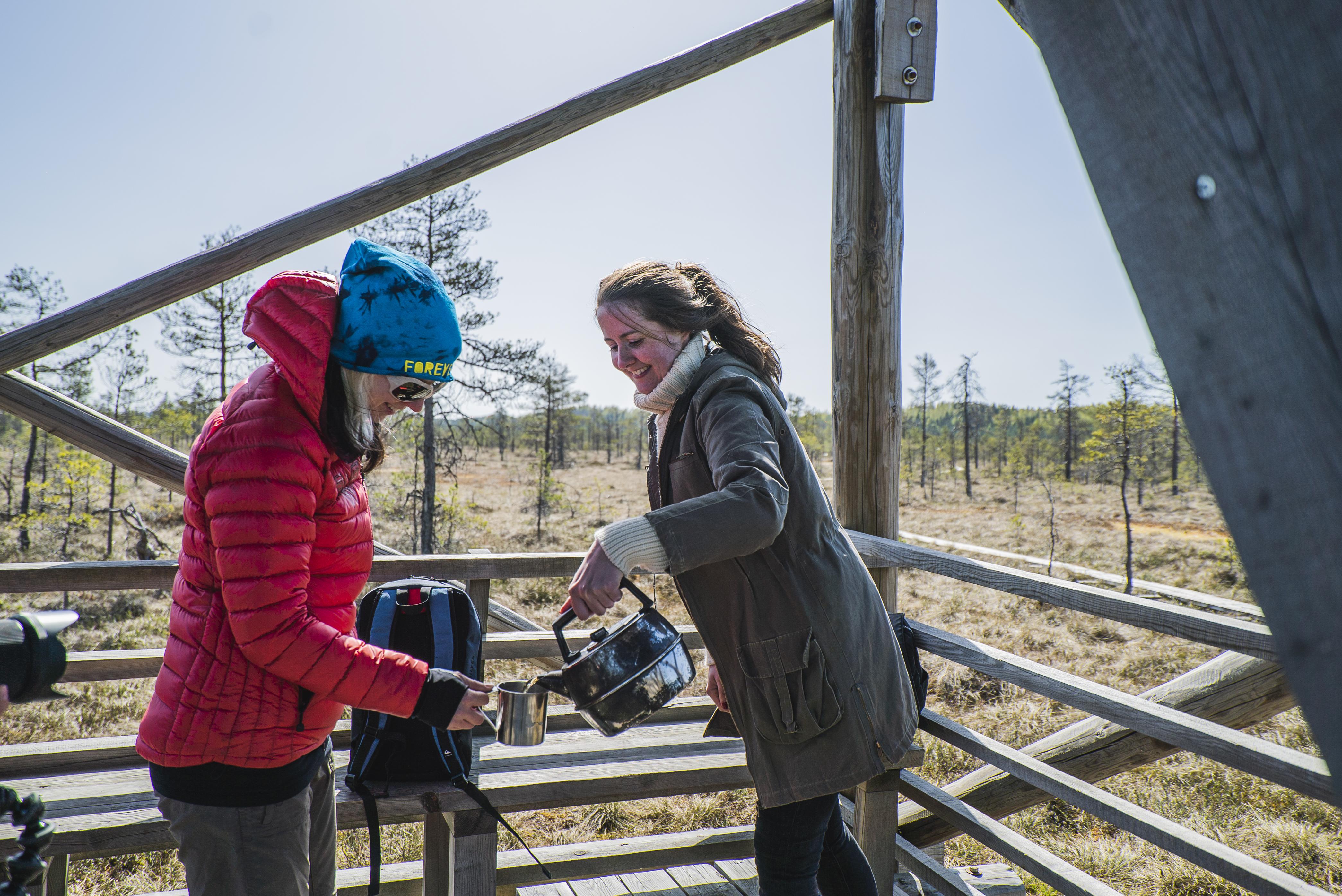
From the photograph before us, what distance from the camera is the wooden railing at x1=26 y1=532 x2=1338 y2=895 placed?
1.60m

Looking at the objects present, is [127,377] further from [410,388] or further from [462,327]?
[410,388]

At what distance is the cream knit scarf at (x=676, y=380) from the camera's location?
5.55 feet

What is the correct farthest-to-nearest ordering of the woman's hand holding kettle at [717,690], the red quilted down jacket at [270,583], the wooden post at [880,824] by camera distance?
1. the wooden post at [880,824]
2. the woman's hand holding kettle at [717,690]
3. the red quilted down jacket at [270,583]

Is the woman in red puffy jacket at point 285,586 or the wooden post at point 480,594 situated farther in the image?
the wooden post at point 480,594

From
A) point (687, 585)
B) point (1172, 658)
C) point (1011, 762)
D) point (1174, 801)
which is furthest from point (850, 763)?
point (1172, 658)

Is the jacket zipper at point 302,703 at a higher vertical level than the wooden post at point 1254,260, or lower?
lower

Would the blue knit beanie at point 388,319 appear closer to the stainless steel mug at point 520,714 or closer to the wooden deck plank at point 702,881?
the stainless steel mug at point 520,714

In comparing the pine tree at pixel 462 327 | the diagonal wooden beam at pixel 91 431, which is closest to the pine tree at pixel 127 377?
the pine tree at pixel 462 327

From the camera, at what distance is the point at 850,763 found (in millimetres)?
1564

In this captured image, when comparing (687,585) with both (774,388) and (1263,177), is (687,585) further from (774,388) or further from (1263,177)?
(1263,177)

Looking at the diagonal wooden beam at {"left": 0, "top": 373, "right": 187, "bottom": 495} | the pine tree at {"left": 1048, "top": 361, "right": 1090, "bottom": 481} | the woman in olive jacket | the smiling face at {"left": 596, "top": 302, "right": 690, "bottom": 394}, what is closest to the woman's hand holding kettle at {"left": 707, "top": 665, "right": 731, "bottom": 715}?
the woman in olive jacket

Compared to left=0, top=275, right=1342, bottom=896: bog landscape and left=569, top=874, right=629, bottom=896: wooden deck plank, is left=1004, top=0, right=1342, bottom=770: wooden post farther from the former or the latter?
left=569, top=874, right=629, bottom=896: wooden deck plank

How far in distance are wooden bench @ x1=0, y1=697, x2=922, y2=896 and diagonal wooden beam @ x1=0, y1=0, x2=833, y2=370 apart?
1.24 metres

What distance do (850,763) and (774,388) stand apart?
2.69 ft
